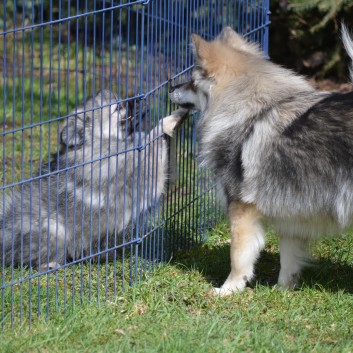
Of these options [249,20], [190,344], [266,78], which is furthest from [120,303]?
[249,20]

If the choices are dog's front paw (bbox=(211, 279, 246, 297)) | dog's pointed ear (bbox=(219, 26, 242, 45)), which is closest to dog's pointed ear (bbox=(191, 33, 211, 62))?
dog's pointed ear (bbox=(219, 26, 242, 45))

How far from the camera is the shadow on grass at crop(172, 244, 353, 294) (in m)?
4.76

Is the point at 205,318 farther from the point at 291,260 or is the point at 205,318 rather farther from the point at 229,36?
the point at 229,36

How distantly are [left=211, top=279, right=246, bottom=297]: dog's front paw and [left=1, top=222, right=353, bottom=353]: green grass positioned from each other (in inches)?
2.0

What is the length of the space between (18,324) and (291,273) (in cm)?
181

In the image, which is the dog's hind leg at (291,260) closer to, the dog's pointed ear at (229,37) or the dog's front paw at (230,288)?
the dog's front paw at (230,288)

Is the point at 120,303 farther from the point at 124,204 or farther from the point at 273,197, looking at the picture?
the point at 273,197

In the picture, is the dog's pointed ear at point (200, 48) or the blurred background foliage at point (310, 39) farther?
the blurred background foliage at point (310, 39)

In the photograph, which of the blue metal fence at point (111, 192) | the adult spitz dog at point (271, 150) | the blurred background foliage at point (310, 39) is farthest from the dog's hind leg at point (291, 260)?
the blurred background foliage at point (310, 39)

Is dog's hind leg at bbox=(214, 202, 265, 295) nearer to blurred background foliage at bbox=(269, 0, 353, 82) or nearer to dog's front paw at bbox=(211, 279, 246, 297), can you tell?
dog's front paw at bbox=(211, 279, 246, 297)

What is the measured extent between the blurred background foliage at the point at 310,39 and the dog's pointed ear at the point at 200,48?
317 cm

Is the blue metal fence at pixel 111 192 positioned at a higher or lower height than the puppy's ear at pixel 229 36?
lower

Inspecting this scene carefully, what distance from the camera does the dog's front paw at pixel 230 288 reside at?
15.0ft

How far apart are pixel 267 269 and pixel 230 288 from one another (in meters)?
0.62
